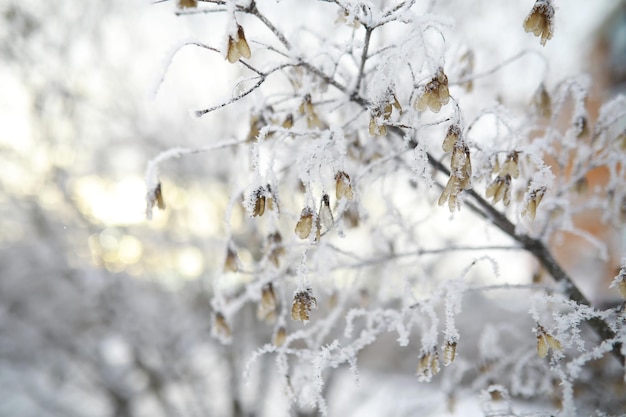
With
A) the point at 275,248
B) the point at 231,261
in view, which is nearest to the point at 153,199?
the point at 231,261

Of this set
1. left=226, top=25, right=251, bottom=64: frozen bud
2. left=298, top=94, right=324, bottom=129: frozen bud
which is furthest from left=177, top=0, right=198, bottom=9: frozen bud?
left=298, top=94, right=324, bottom=129: frozen bud

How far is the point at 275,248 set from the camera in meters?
1.95

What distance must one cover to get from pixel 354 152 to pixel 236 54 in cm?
87

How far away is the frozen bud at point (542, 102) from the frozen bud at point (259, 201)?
1436 mm

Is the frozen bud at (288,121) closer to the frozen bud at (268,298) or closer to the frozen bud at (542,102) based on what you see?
the frozen bud at (268,298)

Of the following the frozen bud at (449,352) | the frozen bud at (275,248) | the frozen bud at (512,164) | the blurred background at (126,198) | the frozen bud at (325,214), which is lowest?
the frozen bud at (449,352)

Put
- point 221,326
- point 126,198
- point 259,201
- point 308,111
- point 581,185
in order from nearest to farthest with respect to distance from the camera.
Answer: point 259,201, point 308,111, point 221,326, point 581,185, point 126,198

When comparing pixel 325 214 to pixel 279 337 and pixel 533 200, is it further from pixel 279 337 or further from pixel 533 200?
pixel 279 337

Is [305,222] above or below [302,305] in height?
above

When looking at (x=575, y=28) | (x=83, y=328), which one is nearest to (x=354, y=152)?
(x=575, y=28)

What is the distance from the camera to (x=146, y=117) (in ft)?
18.6

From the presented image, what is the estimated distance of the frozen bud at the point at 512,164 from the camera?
1470 millimetres

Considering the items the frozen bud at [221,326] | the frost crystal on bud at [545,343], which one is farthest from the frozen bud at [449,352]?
the frozen bud at [221,326]

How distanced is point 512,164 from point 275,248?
991 mm
